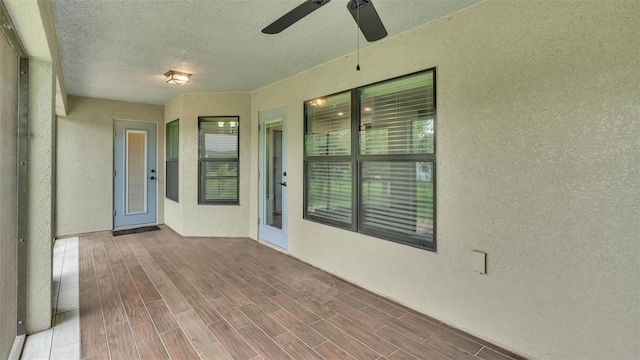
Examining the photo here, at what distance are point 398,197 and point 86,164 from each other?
535 centimetres

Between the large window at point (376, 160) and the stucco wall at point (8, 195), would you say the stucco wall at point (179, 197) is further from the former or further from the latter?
the stucco wall at point (8, 195)

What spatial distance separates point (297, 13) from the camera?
5.29ft

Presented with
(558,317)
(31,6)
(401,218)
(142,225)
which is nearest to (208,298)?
(401,218)

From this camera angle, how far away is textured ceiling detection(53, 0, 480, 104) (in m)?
2.22

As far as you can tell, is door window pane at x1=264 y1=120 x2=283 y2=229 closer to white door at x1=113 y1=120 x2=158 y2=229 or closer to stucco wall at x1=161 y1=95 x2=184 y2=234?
stucco wall at x1=161 y1=95 x2=184 y2=234

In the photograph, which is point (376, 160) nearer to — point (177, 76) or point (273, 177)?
point (273, 177)

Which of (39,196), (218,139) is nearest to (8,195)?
(39,196)

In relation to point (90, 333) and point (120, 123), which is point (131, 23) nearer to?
point (90, 333)

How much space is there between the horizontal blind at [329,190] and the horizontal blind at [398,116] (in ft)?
1.39

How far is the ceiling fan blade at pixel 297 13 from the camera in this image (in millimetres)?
1507

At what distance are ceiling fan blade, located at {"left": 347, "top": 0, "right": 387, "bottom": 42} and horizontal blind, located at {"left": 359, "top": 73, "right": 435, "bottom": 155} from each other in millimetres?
854

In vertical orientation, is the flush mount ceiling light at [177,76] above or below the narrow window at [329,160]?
above

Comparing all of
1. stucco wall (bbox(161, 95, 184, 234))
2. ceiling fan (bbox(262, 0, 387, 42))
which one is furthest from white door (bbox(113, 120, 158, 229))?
ceiling fan (bbox(262, 0, 387, 42))

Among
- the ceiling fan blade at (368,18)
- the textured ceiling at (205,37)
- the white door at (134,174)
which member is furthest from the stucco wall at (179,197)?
the ceiling fan blade at (368,18)
